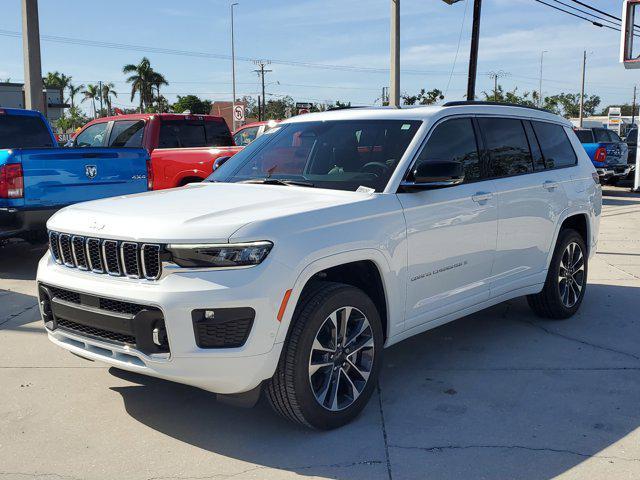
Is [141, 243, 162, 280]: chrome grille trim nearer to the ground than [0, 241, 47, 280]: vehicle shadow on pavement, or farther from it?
farther from it

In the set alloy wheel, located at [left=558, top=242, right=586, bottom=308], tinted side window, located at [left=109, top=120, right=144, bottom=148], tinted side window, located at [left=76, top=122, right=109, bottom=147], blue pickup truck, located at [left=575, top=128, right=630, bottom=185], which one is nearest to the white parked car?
alloy wheel, located at [left=558, top=242, right=586, bottom=308]

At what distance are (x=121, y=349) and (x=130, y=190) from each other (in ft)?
17.7


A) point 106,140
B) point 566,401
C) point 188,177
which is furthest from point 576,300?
point 106,140

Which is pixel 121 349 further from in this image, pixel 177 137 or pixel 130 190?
pixel 177 137

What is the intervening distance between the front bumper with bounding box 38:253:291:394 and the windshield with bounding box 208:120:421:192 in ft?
3.95

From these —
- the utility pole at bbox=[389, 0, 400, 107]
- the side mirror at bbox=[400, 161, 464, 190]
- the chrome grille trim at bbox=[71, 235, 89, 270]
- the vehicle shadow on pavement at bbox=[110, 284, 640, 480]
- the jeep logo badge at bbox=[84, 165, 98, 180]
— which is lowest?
the vehicle shadow on pavement at bbox=[110, 284, 640, 480]

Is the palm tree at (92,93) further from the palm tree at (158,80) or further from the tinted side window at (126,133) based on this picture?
the tinted side window at (126,133)

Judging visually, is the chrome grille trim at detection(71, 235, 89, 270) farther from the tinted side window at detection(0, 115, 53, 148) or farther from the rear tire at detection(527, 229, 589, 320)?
the tinted side window at detection(0, 115, 53, 148)

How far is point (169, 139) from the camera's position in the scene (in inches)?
464

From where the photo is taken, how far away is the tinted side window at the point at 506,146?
525cm

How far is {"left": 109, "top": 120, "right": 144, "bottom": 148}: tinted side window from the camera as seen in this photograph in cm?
1167

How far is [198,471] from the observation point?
3461 mm

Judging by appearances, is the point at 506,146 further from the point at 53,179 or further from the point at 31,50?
the point at 31,50

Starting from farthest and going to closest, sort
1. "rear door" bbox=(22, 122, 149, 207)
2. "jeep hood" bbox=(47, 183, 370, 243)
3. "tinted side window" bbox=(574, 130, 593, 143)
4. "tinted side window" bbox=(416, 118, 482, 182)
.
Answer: "tinted side window" bbox=(574, 130, 593, 143)
"rear door" bbox=(22, 122, 149, 207)
"tinted side window" bbox=(416, 118, 482, 182)
"jeep hood" bbox=(47, 183, 370, 243)
